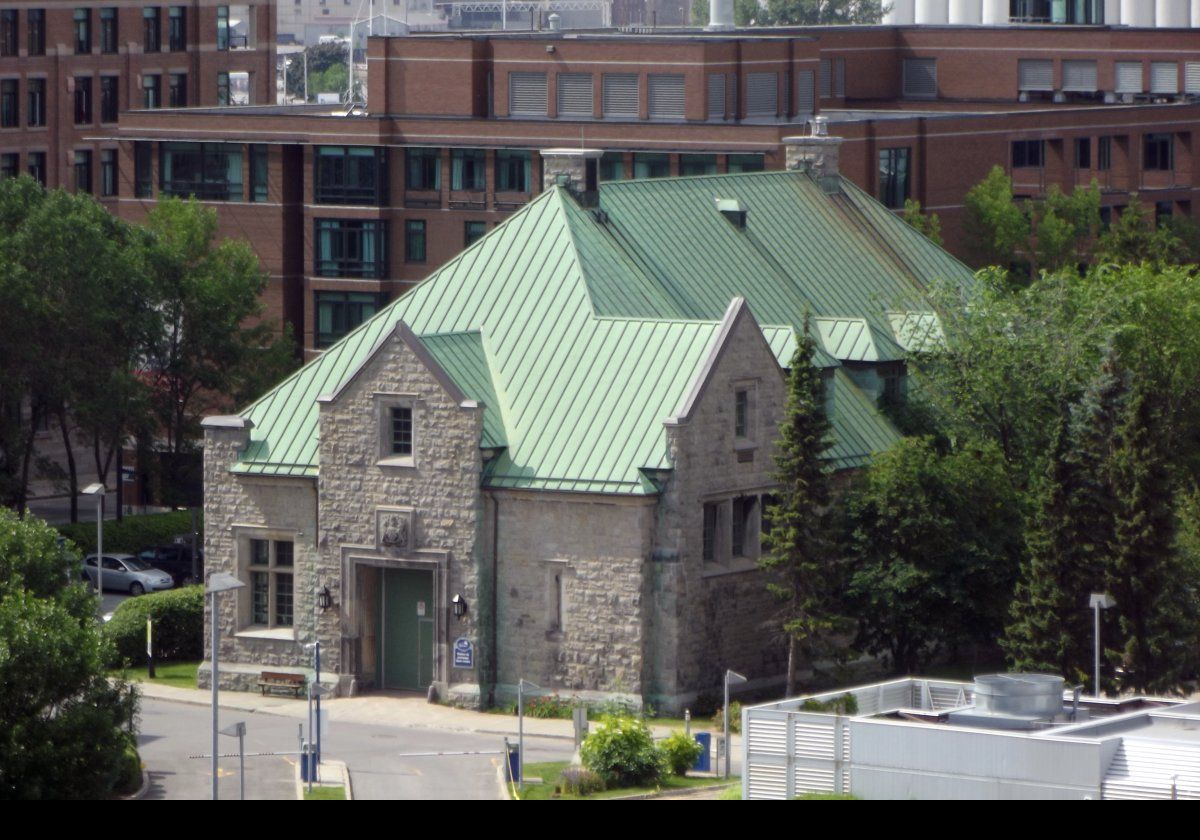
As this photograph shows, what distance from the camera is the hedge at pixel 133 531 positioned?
73938 millimetres

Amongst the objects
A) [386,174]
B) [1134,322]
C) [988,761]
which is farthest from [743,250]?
[386,174]

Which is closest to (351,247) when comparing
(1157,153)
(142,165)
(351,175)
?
(351,175)

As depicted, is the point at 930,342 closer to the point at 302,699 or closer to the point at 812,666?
the point at 812,666

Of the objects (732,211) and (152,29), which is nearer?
(732,211)

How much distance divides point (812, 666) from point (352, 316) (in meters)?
48.4

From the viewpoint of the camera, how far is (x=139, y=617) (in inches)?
2179

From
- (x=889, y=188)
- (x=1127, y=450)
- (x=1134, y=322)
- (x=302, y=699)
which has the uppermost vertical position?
(x=889, y=188)

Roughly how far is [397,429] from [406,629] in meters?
4.74

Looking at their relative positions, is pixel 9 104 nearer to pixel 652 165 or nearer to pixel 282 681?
pixel 652 165

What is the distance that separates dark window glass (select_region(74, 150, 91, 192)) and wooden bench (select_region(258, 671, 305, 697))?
2871 inches

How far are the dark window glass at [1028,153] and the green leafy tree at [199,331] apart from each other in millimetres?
35780

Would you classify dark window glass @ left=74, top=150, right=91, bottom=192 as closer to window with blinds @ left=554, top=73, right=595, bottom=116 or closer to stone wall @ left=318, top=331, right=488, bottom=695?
window with blinds @ left=554, top=73, right=595, bottom=116

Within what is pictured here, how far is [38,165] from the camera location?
118 metres

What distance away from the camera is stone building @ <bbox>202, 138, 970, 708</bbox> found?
48.4 metres
